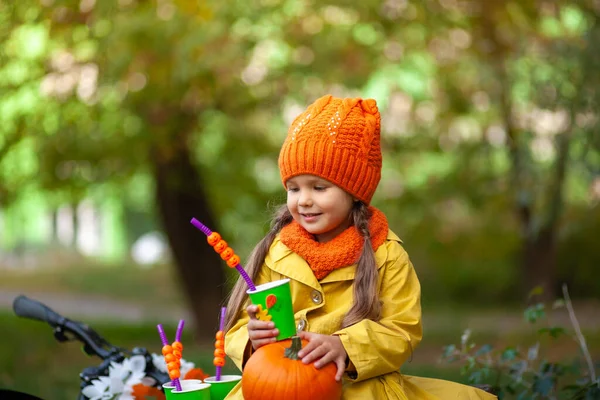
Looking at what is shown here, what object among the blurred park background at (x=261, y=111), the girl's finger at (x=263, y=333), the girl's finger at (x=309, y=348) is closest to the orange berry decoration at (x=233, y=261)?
the girl's finger at (x=263, y=333)

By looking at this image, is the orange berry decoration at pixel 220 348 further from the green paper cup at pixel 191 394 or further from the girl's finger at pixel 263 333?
the girl's finger at pixel 263 333

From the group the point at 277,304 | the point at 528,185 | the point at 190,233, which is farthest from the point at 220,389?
the point at 190,233

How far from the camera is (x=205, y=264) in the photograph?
10.5 meters

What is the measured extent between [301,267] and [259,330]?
0.45m

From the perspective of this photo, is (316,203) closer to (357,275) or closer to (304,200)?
(304,200)

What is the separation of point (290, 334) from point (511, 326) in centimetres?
1004

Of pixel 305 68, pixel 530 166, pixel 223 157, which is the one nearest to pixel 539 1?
pixel 530 166

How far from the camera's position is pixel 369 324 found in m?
2.92

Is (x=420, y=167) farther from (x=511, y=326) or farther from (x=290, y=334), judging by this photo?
(x=290, y=334)

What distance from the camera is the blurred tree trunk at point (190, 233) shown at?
9977mm

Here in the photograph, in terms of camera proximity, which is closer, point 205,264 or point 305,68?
point 305,68

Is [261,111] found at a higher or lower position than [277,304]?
higher

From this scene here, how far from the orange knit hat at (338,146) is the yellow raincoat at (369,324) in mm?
294

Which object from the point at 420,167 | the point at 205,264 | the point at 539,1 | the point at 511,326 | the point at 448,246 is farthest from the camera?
the point at 448,246
